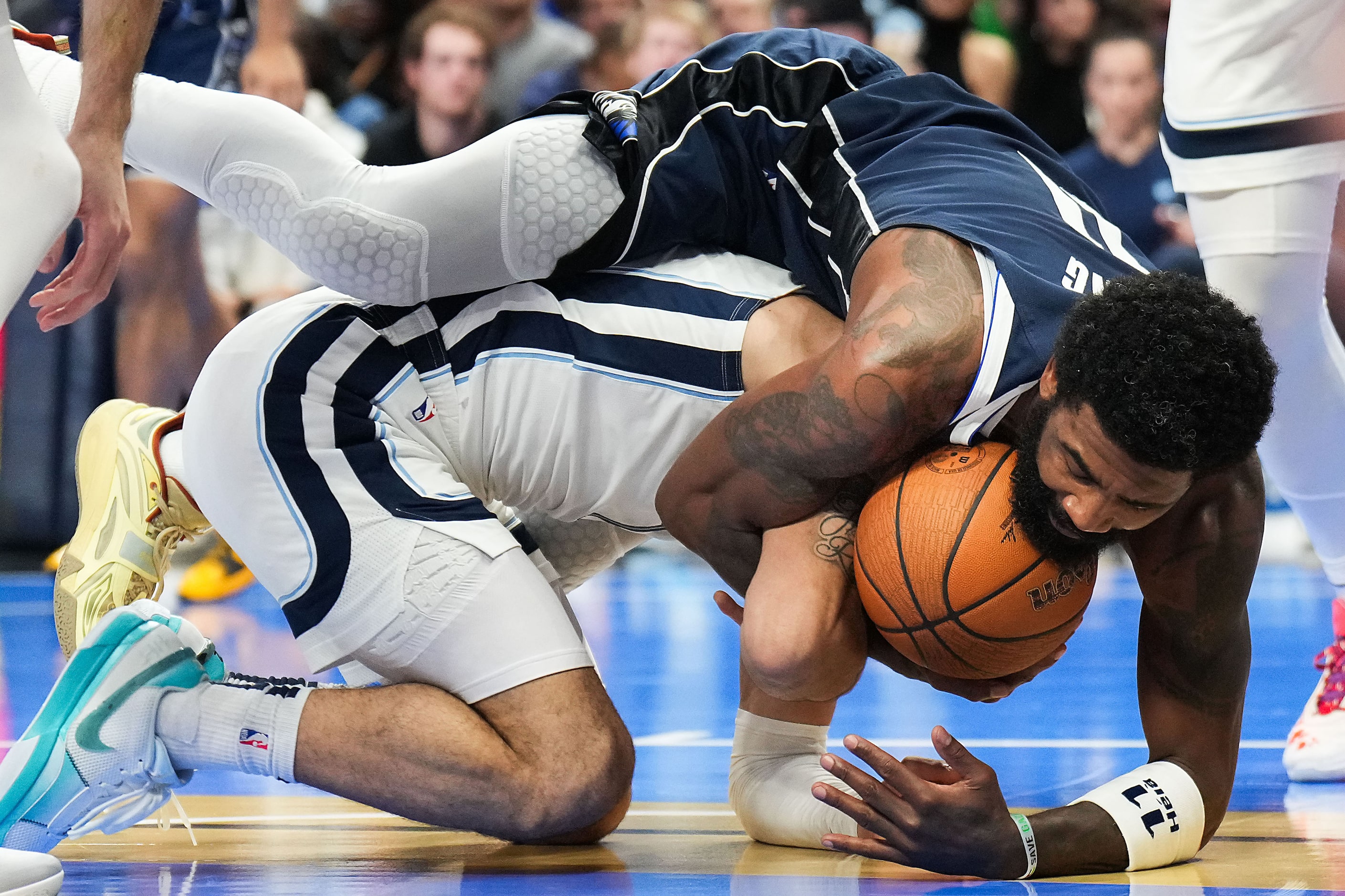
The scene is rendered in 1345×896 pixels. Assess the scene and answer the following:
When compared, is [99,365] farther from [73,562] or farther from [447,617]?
[447,617]

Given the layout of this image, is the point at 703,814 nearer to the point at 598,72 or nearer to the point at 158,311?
the point at 158,311

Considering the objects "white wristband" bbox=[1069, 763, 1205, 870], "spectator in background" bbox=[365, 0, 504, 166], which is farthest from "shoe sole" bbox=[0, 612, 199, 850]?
"spectator in background" bbox=[365, 0, 504, 166]

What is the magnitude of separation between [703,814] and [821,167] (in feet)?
4.15

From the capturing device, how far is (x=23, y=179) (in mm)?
1761

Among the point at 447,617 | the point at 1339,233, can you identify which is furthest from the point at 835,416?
the point at 1339,233

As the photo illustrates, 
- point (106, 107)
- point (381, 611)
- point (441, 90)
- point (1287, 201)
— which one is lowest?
point (441, 90)

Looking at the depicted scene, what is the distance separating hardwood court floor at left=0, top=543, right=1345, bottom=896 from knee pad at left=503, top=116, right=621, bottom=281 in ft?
3.53

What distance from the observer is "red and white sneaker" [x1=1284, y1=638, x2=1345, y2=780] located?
2.98 metres

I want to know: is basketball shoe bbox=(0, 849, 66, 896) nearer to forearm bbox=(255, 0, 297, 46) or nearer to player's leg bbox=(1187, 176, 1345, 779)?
player's leg bbox=(1187, 176, 1345, 779)

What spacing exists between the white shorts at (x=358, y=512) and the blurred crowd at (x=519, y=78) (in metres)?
5.61

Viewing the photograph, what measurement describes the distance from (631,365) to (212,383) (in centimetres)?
77

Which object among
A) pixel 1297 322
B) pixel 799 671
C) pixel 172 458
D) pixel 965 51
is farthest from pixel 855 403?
pixel 965 51

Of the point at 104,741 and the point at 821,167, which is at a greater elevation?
the point at 821,167

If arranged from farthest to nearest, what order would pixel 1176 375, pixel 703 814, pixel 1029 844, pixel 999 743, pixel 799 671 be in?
pixel 999 743, pixel 703 814, pixel 799 671, pixel 1029 844, pixel 1176 375
